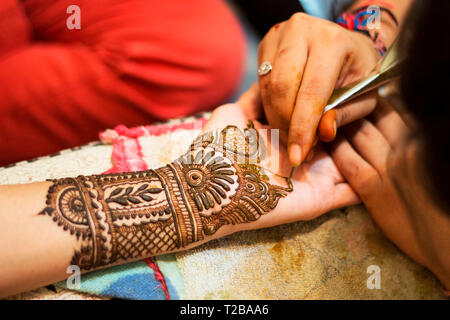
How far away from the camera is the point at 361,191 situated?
869mm

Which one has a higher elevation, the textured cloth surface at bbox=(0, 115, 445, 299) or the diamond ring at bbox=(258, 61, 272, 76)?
the diamond ring at bbox=(258, 61, 272, 76)

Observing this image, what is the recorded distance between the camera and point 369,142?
2.92ft

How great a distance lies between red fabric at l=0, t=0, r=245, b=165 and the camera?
93 centimetres

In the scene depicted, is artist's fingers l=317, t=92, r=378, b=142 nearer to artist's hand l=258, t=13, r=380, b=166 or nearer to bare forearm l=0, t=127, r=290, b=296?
artist's hand l=258, t=13, r=380, b=166

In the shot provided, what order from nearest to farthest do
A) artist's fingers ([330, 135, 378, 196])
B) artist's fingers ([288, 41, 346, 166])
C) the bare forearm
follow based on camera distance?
the bare forearm, artist's fingers ([288, 41, 346, 166]), artist's fingers ([330, 135, 378, 196])

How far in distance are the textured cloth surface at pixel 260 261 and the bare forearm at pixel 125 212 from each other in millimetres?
42

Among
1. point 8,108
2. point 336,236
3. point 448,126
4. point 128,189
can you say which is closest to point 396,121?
point 336,236

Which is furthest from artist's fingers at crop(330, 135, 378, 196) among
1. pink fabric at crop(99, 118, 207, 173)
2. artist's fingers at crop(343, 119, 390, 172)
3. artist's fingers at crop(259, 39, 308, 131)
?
pink fabric at crop(99, 118, 207, 173)

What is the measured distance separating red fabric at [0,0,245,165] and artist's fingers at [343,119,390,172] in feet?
1.53

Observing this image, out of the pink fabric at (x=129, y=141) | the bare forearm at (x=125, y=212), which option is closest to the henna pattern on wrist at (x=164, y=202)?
the bare forearm at (x=125, y=212)

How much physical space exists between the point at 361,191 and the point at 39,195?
704 mm

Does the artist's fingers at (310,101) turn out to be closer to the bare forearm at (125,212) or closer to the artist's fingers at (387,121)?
the bare forearm at (125,212)
